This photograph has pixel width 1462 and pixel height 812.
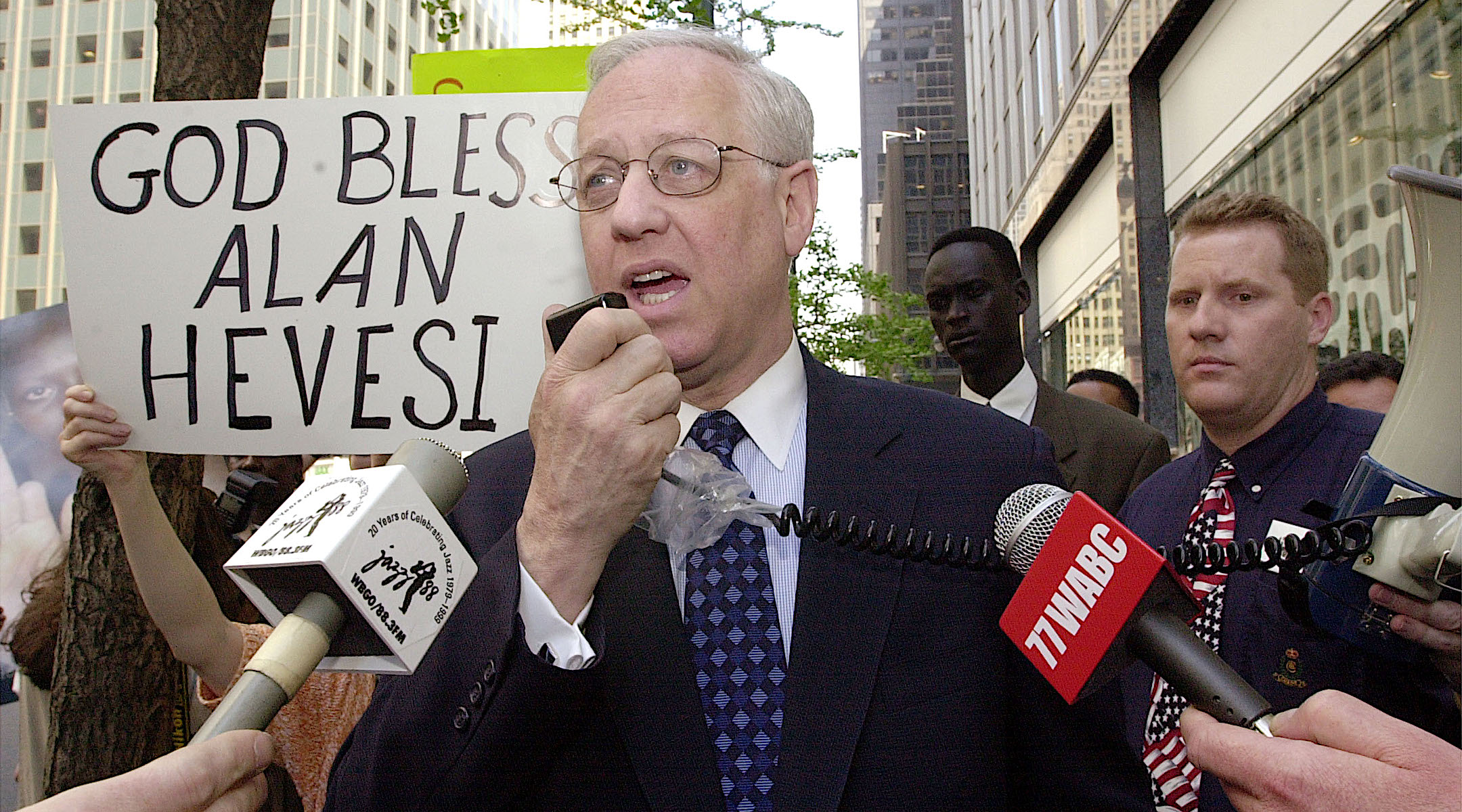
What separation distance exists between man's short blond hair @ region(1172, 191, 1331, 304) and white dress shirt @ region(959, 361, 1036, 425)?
4.83 feet

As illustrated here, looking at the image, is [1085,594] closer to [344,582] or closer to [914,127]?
[344,582]

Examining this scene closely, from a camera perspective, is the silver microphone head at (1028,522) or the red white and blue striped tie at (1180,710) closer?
the silver microphone head at (1028,522)

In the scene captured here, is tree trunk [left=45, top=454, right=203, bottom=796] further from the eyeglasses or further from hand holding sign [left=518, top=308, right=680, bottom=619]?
hand holding sign [left=518, top=308, right=680, bottom=619]

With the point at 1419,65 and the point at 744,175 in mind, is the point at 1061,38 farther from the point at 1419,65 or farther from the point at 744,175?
the point at 744,175

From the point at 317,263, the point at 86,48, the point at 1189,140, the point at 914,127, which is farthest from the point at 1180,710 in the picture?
the point at 914,127

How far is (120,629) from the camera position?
2508 mm

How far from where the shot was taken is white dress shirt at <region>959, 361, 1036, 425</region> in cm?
399

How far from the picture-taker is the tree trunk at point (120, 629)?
8.00 feet

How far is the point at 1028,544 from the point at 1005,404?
112 inches

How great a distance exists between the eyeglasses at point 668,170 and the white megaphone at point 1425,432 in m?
1.05

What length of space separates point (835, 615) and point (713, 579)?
0.20 meters

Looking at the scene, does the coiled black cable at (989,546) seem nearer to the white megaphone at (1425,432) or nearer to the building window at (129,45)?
the white megaphone at (1425,432)

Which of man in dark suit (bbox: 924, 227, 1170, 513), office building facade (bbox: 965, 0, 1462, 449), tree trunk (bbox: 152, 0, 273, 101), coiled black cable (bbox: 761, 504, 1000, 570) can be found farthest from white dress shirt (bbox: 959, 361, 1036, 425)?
tree trunk (bbox: 152, 0, 273, 101)

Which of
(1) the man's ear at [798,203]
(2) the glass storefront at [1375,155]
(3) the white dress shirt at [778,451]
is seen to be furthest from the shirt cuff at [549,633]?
(2) the glass storefront at [1375,155]
